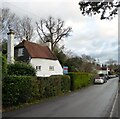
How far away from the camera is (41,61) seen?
49.6 metres

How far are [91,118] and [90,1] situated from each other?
541 cm

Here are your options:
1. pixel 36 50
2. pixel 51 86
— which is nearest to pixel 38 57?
pixel 36 50

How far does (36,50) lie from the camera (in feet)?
165

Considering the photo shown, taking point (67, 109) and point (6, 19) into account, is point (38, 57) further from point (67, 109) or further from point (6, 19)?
point (67, 109)

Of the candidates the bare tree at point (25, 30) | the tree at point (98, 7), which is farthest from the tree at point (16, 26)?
the tree at point (98, 7)

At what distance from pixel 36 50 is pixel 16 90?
32.0 meters

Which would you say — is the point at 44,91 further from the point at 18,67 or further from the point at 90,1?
the point at 90,1

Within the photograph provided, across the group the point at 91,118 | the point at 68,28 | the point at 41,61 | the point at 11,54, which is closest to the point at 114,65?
Result: the point at 68,28

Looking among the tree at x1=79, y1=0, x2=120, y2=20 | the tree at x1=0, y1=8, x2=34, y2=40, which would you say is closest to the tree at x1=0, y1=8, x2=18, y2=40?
the tree at x1=0, y1=8, x2=34, y2=40

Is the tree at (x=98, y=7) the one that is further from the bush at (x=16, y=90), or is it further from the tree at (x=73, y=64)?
the tree at (x=73, y=64)

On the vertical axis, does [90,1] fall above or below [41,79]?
above

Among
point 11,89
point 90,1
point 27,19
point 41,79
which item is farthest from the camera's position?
point 27,19

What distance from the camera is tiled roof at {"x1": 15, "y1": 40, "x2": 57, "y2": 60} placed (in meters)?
47.8

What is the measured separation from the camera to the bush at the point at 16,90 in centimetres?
1802
